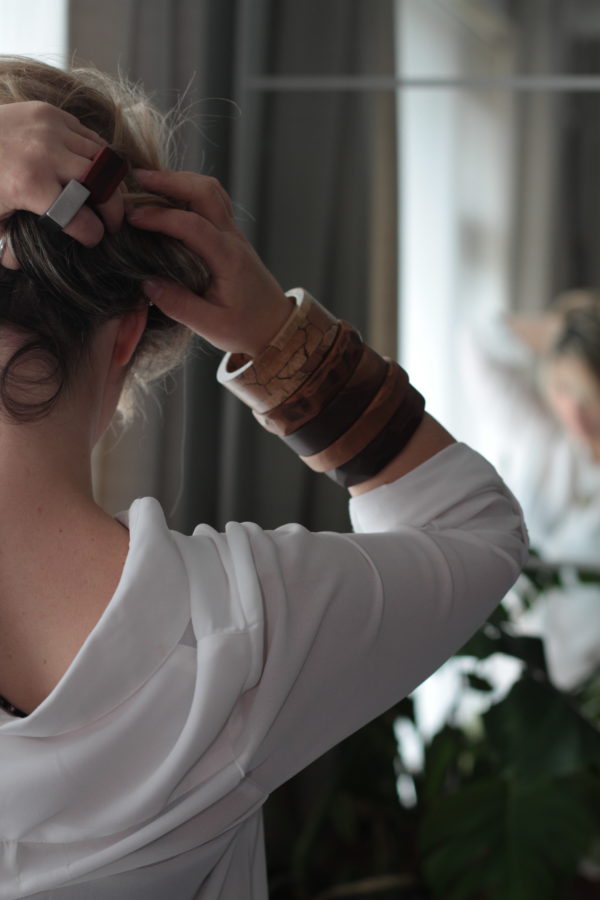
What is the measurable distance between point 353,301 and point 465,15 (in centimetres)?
64

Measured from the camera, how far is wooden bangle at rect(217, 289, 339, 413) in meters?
0.81

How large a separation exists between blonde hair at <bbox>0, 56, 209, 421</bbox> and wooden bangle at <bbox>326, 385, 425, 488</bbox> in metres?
0.20

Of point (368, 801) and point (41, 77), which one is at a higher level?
point (41, 77)

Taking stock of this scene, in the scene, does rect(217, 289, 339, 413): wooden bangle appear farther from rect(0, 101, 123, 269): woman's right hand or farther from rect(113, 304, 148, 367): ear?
rect(0, 101, 123, 269): woman's right hand

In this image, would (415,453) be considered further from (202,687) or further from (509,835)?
(509,835)

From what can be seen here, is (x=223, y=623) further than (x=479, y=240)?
No

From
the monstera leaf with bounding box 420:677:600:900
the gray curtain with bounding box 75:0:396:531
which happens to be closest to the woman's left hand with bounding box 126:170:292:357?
the monstera leaf with bounding box 420:677:600:900

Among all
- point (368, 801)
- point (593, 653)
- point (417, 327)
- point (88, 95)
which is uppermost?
point (88, 95)

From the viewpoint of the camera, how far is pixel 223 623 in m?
0.62

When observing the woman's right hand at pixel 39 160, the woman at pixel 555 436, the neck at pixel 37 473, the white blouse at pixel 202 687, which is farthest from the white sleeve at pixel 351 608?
the woman at pixel 555 436

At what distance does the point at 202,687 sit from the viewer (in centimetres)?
61

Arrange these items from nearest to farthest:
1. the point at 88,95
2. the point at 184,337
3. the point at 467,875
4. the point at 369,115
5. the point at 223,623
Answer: the point at 223,623 < the point at 88,95 < the point at 184,337 < the point at 467,875 < the point at 369,115

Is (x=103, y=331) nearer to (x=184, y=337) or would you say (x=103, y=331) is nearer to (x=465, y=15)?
(x=184, y=337)

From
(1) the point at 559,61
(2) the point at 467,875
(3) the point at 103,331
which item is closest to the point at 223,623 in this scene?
(3) the point at 103,331
